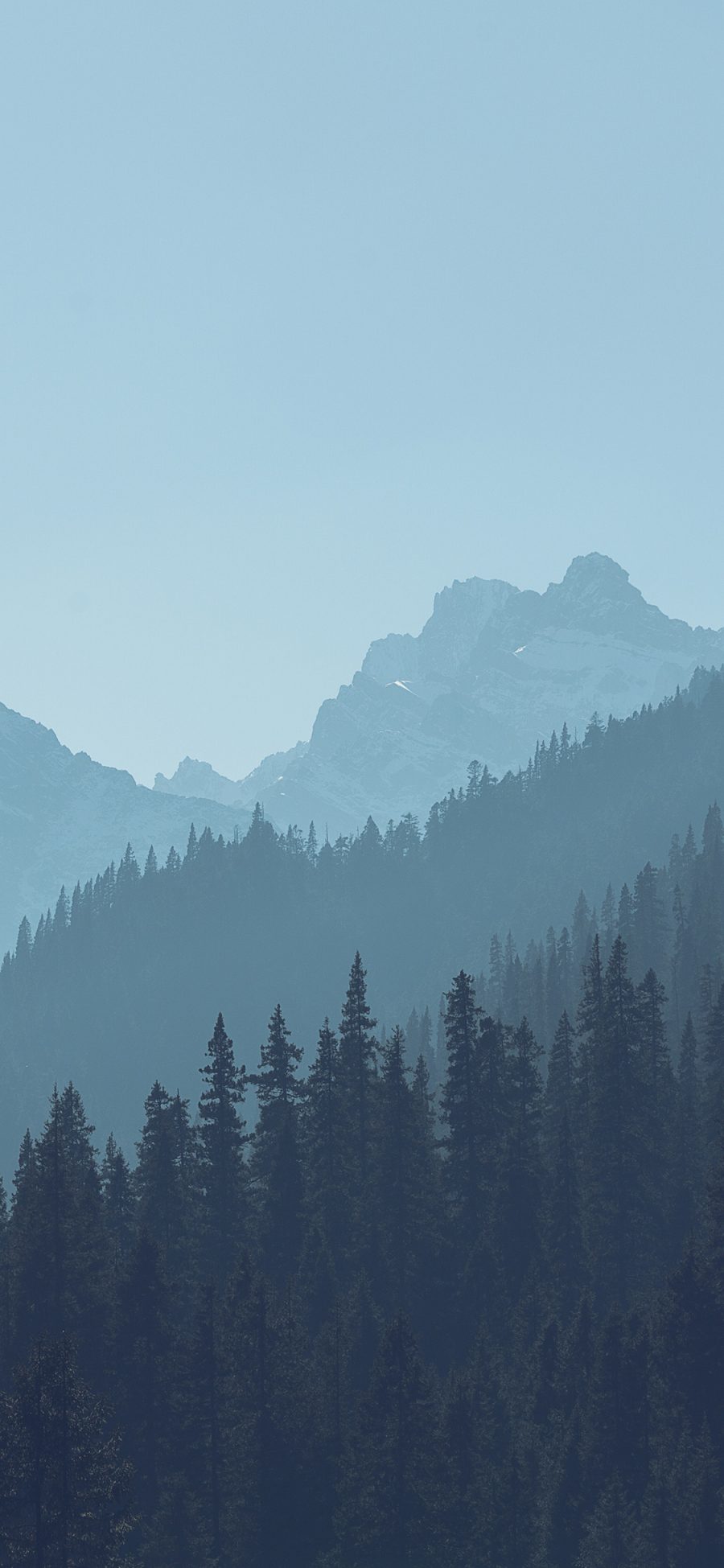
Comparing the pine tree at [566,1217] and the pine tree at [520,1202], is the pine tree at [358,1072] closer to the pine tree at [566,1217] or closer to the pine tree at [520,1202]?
the pine tree at [520,1202]

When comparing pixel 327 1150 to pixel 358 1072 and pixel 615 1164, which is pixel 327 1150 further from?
pixel 615 1164

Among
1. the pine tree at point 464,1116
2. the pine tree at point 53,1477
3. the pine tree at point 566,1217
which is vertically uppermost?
the pine tree at point 464,1116

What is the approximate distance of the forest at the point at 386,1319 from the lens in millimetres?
53125

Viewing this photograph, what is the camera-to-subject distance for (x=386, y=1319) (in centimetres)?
7000

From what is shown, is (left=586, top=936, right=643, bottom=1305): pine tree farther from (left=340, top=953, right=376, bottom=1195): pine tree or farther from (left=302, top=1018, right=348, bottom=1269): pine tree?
(left=302, top=1018, right=348, bottom=1269): pine tree

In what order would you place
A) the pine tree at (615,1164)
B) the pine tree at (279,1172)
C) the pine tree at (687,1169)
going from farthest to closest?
the pine tree at (279,1172) < the pine tree at (687,1169) < the pine tree at (615,1164)

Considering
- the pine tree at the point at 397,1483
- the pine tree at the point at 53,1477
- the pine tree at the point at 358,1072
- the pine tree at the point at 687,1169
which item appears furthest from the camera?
the pine tree at the point at 358,1072

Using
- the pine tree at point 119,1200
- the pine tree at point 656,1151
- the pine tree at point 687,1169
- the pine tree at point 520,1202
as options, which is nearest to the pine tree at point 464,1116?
the pine tree at point 520,1202

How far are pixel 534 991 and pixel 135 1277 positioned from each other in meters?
89.0

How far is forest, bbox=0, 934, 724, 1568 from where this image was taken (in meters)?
53.1

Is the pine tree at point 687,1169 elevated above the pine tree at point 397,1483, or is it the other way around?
the pine tree at point 687,1169

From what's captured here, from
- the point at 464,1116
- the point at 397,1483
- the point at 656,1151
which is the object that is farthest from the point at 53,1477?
the point at 656,1151

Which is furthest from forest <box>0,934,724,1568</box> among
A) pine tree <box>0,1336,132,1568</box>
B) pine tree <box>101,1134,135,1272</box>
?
pine tree <box>101,1134,135,1272</box>

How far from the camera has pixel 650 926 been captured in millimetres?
150000
